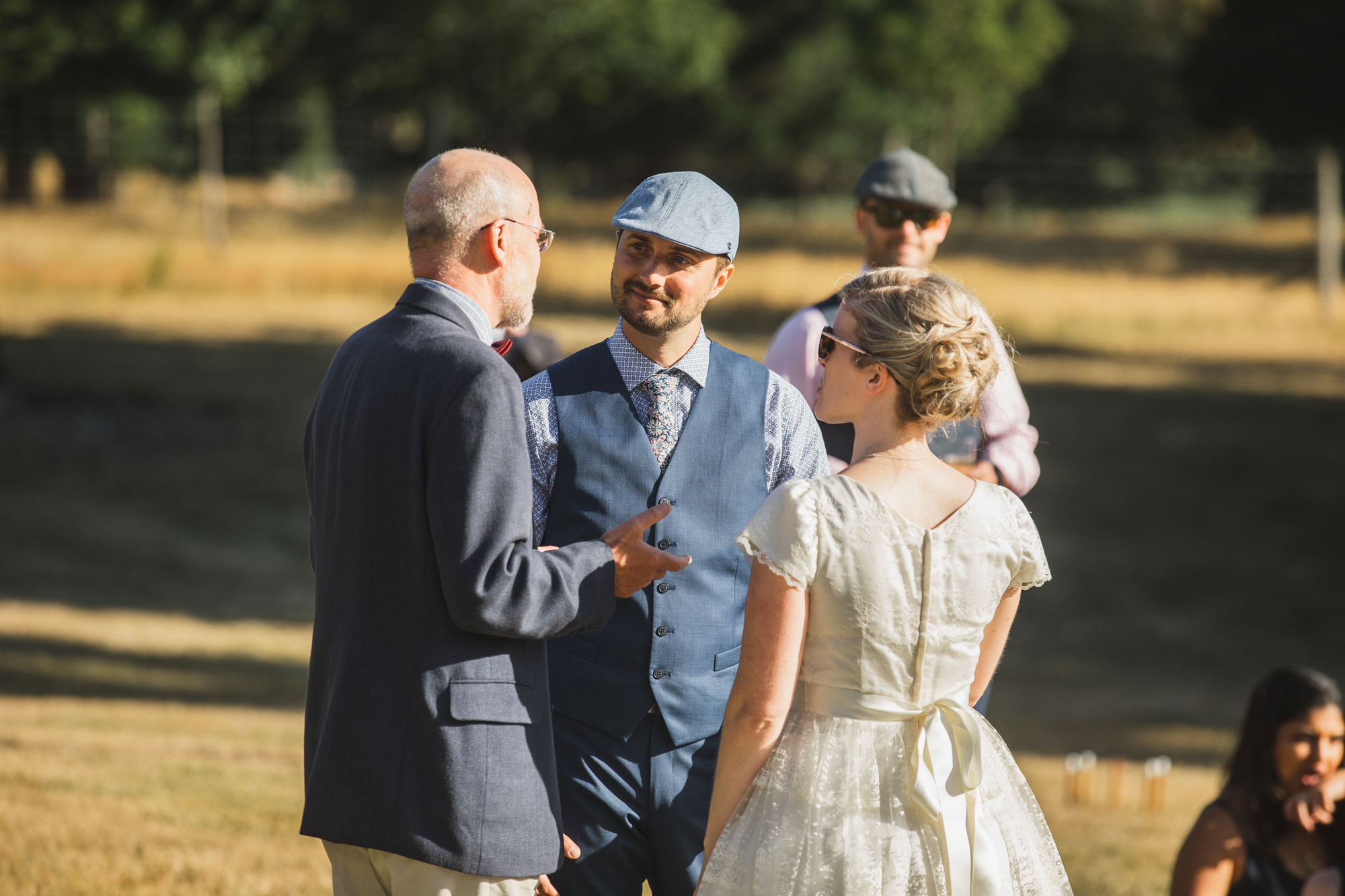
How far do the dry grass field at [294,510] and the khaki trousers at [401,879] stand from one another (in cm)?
135

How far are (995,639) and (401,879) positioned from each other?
1263mm

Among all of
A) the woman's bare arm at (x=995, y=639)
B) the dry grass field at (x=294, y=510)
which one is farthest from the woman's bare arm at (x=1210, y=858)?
the woman's bare arm at (x=995, y=639)

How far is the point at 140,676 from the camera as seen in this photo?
9117 millimetres

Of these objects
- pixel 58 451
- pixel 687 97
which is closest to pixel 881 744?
pixel 58 451

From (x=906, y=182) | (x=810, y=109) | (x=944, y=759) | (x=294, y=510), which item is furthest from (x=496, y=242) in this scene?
(x=810, y=109)

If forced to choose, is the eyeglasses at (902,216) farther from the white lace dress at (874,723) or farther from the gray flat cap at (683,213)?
the white lace dress at (874,723)

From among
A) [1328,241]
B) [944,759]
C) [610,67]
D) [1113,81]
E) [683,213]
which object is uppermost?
[1113,81]

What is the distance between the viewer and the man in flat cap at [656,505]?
293 cm

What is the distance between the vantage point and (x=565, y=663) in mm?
2959

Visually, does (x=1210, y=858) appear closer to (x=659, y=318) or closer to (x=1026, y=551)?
(x=1026, y=551)

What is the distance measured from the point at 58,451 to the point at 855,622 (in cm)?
1379

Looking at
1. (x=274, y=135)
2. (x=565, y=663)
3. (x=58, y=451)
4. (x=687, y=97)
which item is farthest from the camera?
(x=687, y=97)

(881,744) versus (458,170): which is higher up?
(458,170)

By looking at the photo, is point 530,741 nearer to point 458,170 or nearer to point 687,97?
point 458,170
